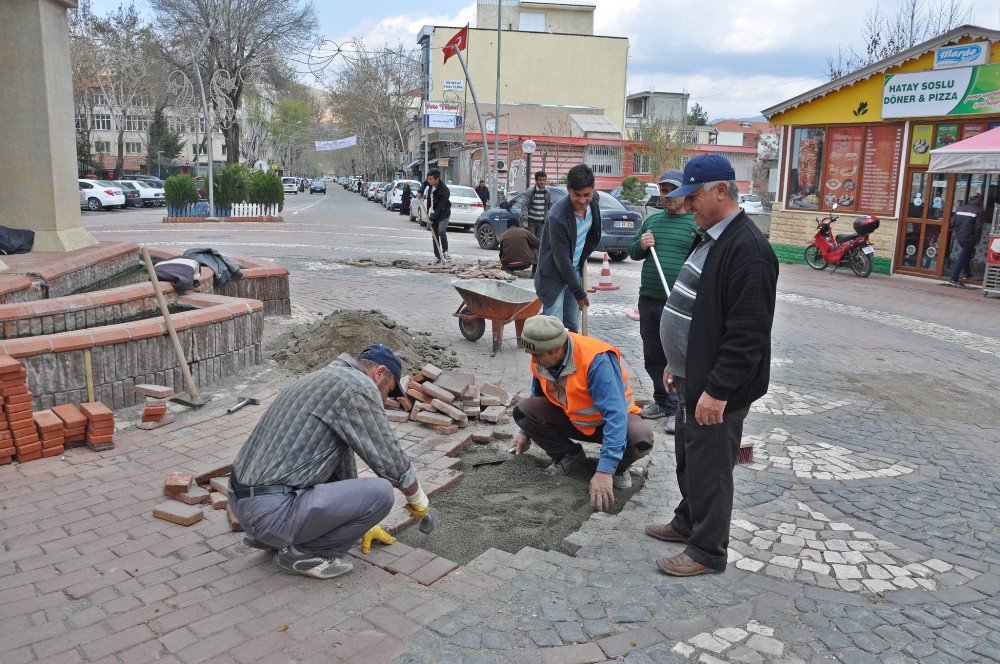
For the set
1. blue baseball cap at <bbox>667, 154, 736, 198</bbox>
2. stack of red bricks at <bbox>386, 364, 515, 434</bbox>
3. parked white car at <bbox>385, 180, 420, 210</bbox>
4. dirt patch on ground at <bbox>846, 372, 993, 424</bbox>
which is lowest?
dirt patch on ground at <bbox>846, 372, 993, 424</bbox>

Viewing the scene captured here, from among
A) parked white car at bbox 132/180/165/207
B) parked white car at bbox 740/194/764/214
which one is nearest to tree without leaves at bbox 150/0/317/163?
parked white car at bbox 132/180/165/207

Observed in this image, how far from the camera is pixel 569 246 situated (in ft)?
19.6

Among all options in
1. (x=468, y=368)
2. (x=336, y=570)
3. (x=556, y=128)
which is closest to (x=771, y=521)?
(x=336, y=570)

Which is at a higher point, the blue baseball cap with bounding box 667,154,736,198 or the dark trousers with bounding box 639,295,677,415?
the blue baseball cap with bounding box 667,154,736,198

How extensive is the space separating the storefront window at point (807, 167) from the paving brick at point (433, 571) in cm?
1700

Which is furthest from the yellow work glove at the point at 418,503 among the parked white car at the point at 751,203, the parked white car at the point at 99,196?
the parked white car at the point at 99,196

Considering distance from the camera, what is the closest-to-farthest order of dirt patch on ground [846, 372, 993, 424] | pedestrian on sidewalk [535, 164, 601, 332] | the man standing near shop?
pedestrian on sidewalk [535, 164, 601, 332], dirt patch on ground [846, 372, 993, 424], the man standing near shop

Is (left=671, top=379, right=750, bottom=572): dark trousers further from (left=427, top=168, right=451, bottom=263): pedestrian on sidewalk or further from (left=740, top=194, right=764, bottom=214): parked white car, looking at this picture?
(left=740, top=194, right=764, bottom=214): parked white car

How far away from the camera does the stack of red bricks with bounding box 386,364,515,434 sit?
5629 mm

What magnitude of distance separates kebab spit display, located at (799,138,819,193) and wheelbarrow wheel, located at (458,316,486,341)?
12.7 meters

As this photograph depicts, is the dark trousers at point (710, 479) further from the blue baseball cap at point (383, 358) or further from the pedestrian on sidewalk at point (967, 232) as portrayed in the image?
the pedestrian on sidewalk at point (967, 232)

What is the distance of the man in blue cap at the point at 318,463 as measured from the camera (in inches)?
128

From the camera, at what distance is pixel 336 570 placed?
353 cm

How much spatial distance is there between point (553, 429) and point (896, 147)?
1484 centimetres
